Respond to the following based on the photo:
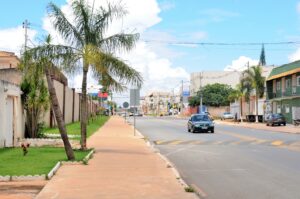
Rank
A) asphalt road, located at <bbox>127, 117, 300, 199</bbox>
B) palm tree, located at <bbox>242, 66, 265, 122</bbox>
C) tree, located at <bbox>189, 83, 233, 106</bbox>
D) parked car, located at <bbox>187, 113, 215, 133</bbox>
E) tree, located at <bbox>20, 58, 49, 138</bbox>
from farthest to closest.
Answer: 1. tree, located at <bbox>189, 83, 233, 106</bbox>
2. palm tree, located at <bbox>242, 66, 265, 122</bbox>
3. parked car, located at <bbox>187, 113, 215, 133</bbox>
4. tree, located at <bbox>20, 58, 49, 138</bbox>
5. asphalt road, located at <bbox>127, 117, 300, 199</bbox>

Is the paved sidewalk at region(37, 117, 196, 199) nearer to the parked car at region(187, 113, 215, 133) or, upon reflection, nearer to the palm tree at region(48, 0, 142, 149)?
the palm tree at region(48, 0, 142, 149)

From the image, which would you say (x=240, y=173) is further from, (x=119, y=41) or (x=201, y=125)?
(x=201, y=125)

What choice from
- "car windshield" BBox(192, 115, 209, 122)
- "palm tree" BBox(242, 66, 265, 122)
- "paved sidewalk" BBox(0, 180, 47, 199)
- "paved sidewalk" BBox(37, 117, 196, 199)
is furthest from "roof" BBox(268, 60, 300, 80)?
"paved sidewalk" BBox(0, 180, 47, 199)

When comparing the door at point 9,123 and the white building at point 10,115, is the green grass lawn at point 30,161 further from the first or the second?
the door at point 9,123

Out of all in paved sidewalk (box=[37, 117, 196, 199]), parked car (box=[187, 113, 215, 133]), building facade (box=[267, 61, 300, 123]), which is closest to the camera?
paved sidewalk (box=[37, 117, 196, 199])

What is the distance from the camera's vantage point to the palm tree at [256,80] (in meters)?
68.8

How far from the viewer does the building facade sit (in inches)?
2432

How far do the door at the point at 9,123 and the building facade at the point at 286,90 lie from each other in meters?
44.1

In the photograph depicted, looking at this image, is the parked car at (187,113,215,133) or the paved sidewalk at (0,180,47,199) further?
the parked car at (187,113,215,133)

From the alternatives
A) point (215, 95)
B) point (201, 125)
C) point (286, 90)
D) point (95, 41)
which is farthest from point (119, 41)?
point (215, 95)

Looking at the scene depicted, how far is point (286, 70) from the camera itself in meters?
65.2

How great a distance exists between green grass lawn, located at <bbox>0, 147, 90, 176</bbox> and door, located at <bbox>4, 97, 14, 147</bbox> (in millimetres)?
1377

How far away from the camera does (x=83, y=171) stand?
1399 cm

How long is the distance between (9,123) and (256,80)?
51.6 m
